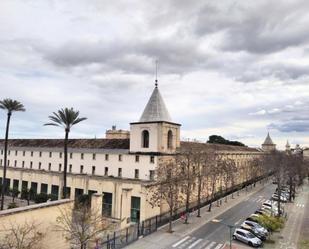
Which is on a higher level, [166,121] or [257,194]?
[166,121]

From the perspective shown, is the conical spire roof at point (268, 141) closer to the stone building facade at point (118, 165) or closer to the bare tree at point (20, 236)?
the stone building facade at point (118, 165)

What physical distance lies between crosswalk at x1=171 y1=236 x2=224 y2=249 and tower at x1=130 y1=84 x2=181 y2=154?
16025 mm

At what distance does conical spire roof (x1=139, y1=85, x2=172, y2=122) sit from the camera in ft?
170

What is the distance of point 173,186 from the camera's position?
1737 inches

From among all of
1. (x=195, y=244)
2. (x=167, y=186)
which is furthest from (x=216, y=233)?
(x=167, y=186)

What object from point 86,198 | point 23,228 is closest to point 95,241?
point 23,228

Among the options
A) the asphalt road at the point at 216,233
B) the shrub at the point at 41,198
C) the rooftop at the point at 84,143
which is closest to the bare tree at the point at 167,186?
the asphalt road at the point at 216,233

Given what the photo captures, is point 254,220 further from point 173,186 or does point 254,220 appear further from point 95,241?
point 95,241

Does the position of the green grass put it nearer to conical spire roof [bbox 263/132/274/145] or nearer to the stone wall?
the stone wall

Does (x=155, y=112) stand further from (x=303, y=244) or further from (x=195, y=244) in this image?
(x=303, y=244)

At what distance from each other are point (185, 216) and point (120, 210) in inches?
367

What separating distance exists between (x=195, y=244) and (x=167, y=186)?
31.6 feet

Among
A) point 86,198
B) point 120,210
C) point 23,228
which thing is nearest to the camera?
point 23,228

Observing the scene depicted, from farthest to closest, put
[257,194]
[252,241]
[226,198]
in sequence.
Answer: [257,194], [226,198], [252,241]
